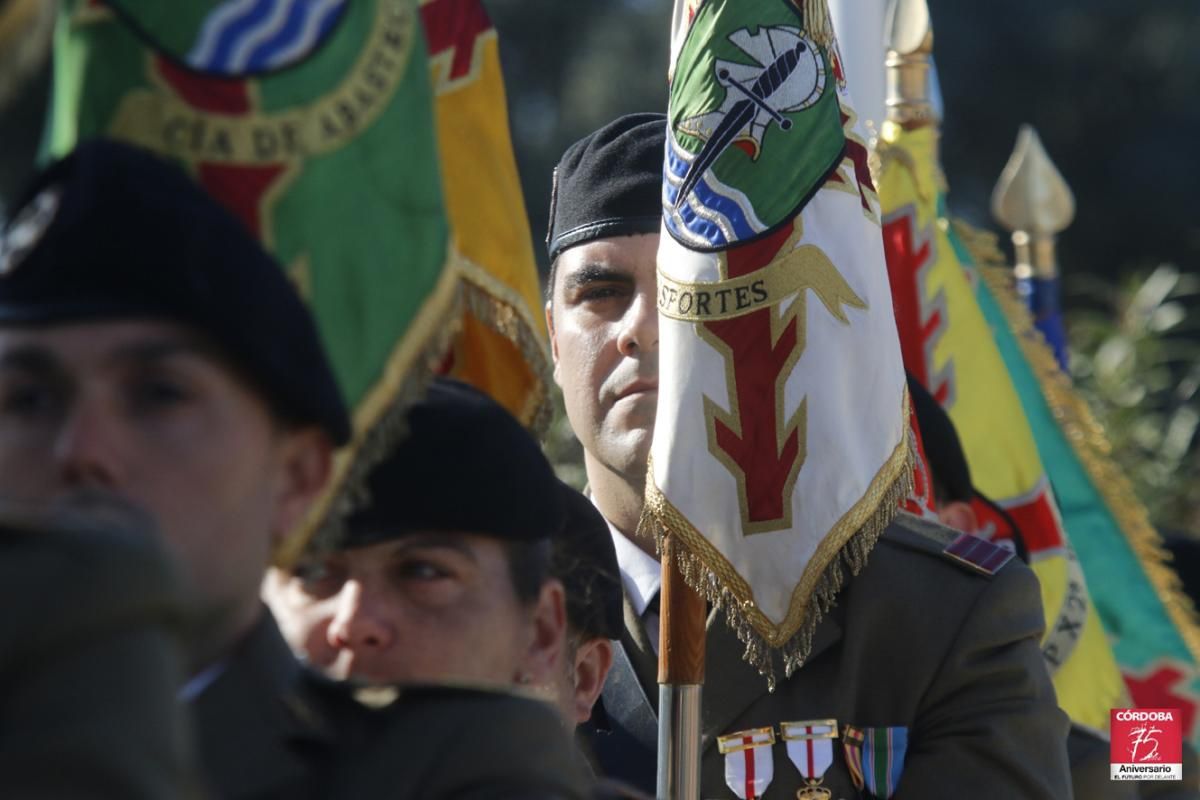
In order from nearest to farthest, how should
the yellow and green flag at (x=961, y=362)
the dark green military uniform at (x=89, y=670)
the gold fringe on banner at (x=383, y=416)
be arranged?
the dark green military uniform at (x=89, y=670) < the gold fringe on banner at (x=383, y=416) < the yellow and green flag at (x=961, y=362)

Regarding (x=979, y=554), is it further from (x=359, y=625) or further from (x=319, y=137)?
(x=319, y=137)

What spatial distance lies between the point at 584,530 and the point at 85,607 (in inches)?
69.2

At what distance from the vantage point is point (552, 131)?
1803 centimetres

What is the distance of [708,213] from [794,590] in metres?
0.62

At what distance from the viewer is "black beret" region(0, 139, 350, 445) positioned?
74.6 inches

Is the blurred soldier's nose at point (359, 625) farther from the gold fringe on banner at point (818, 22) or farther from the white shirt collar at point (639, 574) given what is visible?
the gold fringe on banner at point (818, 22)

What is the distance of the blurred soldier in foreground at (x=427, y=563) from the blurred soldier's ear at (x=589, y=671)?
55 centimetres

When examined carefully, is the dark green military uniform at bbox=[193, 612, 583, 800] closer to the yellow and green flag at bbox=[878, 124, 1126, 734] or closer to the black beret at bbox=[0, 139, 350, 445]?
the black beret at bbox=[0, 139, 350, 445]

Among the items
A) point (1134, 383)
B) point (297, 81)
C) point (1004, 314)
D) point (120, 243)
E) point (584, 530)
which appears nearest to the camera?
point (120, 243)

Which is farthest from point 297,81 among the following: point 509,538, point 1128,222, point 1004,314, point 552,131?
point 1128,222

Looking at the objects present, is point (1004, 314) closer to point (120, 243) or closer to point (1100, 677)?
point (1100, 677)

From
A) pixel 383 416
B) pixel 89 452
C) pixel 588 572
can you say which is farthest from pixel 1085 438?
pixel 89 452

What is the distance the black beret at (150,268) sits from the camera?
1.89m

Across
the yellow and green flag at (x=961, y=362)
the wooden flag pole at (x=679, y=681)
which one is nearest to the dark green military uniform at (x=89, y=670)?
the wooden flag pole at (x=679, y=681)
